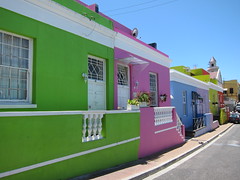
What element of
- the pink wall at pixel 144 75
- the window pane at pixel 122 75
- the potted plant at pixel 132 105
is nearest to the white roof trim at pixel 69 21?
the pink wall at pixel 144 75

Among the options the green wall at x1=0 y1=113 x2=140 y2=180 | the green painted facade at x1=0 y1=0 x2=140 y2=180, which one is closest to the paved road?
the green painted facade at x1=0 y1=0 x2=140 y2=180

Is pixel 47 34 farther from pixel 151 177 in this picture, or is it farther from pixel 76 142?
pixel 151 177

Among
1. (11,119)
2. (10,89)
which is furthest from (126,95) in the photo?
(11,119)

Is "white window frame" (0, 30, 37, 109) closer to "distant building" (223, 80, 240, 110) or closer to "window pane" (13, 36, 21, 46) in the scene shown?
"window pane" (13, 36, 21, 46)

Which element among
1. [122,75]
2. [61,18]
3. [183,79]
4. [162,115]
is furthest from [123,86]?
[183,79]

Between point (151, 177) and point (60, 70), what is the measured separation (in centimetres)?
400

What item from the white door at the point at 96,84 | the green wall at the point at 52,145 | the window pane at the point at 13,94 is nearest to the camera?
the green wall at the point at 52,145

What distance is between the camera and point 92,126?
5840mm

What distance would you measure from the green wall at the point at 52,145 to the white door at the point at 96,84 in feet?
4.48

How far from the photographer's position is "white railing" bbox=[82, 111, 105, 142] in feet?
17.3

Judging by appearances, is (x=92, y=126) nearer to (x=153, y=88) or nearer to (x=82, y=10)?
(x=82, y=10)

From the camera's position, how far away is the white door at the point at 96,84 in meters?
7.36

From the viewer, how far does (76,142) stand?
16.3 ft

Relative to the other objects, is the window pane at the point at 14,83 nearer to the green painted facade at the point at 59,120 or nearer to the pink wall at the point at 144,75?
the green painted facade at the point at 59,120
